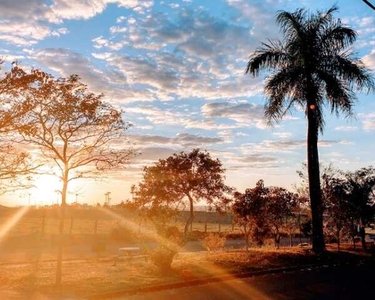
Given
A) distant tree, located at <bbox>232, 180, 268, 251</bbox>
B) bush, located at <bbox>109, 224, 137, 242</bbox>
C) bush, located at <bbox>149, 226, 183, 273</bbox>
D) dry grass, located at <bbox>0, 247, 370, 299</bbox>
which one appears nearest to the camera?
dry grass, located at <bbox>0, 247, 370, 299</bbox>

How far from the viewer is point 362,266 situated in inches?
728

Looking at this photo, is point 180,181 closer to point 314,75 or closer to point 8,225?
point 314,75

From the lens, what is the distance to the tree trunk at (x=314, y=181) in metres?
20.7

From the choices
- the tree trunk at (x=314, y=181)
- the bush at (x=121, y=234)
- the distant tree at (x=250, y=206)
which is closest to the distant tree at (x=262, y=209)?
the distant tree at (x=250, y=206)

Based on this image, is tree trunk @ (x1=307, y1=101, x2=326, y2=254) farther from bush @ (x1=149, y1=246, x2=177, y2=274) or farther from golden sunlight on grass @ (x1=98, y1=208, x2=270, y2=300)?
bush @ (x1=149, y1=246, x2=177, y2=274)

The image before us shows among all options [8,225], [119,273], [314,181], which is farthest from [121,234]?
[119,273]

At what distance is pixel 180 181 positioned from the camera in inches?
687

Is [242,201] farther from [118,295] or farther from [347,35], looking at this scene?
[118,295]

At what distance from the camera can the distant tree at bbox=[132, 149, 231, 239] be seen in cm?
1744

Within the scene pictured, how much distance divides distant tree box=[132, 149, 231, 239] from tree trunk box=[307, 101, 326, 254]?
17.4 feet

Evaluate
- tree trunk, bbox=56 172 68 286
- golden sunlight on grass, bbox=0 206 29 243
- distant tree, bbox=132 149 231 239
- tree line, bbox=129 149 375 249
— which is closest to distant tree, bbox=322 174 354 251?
tree line, bbox=129 149 375 249

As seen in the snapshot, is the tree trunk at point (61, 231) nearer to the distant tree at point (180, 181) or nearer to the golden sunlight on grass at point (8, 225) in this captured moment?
the distant tree at point (180, 181)

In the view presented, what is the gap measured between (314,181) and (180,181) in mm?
7174

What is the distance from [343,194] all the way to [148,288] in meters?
16.5
